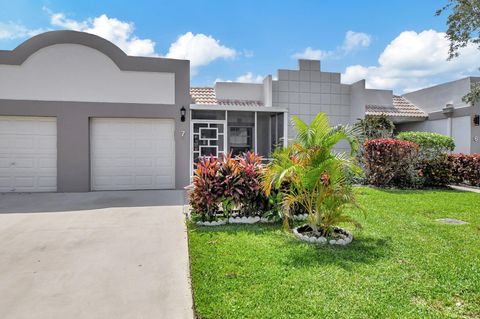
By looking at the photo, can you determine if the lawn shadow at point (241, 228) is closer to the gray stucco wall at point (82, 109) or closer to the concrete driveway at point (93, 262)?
the concrete driveway at point (93, 262)

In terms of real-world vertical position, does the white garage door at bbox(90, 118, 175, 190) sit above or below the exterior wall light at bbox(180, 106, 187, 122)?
below

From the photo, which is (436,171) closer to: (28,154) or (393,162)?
(393,162)

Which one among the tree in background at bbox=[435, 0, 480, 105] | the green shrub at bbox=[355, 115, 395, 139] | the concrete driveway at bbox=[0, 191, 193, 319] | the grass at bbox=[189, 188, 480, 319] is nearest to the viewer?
the grass at bbox=[189, 188, 480, 319]

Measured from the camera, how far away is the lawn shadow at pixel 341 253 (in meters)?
4.77

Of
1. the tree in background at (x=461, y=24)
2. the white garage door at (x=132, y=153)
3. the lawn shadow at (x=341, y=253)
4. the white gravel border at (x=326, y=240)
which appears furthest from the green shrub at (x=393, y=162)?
the white garage door at (x=132, y=153)

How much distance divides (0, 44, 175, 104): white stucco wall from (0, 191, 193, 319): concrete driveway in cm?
462

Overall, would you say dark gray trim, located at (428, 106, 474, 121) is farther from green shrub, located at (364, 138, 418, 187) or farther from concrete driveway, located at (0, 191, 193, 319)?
concrete driveway, located at (0, 191, 193, 319)

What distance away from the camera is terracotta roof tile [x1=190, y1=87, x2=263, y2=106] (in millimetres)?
15637

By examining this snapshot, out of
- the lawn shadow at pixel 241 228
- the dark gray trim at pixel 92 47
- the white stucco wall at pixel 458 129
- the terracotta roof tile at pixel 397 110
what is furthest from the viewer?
the terracotta roof tile at pixel 397 110

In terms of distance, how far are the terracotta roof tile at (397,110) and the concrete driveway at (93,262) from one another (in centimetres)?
1319

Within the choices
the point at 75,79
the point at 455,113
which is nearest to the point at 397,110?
the point at 455,113

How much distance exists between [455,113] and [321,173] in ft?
46.9

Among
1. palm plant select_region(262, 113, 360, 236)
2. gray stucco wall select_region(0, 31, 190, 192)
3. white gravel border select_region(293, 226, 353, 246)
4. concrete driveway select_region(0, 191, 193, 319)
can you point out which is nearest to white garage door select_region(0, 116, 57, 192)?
gray stucco wall select_region(0, 31, 190, 192)

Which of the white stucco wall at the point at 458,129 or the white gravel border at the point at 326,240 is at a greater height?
the white stucco wall at the point at 458,129
